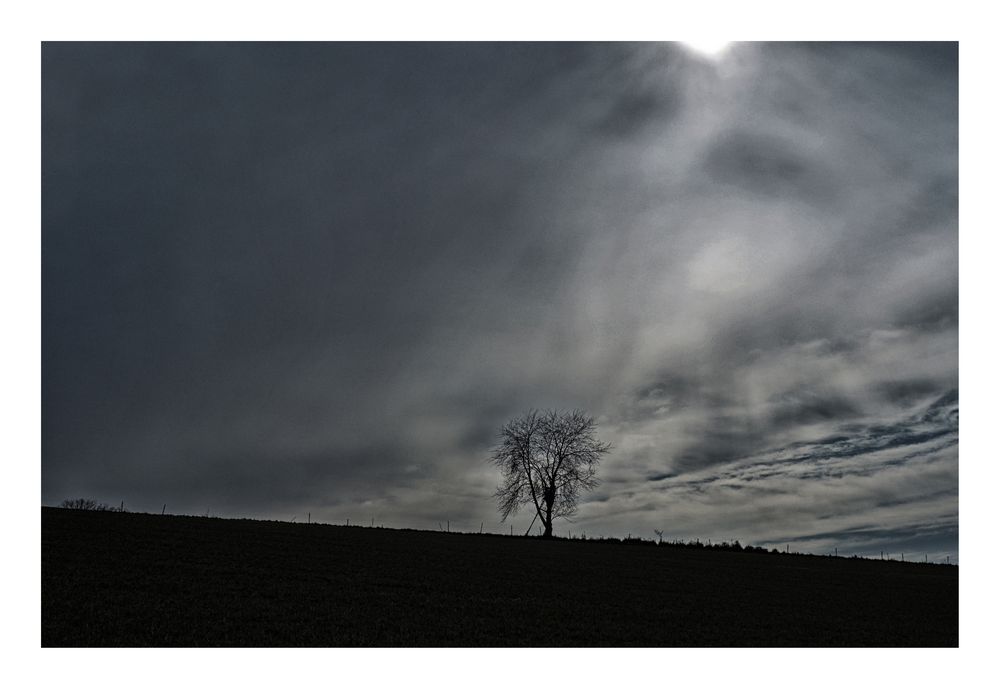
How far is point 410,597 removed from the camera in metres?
24.0

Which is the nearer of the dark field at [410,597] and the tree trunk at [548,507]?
the dark field at [410,597]

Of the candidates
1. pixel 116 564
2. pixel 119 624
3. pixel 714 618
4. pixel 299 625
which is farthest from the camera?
pixel 116 564

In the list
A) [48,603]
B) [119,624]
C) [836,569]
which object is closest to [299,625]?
[119,624]

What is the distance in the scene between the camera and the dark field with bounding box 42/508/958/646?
1828 centimetres

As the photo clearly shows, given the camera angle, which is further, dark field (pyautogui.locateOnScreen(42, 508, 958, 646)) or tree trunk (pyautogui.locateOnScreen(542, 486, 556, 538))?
tree trunk (pyautogui.locateOnScreen(542, 486, 556, 538))

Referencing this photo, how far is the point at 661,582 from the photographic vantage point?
33344mm

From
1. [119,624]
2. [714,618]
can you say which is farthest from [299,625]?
[714,618]

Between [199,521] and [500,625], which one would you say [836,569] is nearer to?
[500,625]

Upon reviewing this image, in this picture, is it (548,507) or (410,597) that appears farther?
(548,507)

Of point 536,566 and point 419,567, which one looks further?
point 536,566

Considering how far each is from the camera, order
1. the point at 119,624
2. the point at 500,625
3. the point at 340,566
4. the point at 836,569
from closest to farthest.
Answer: the point at 119,624, the point at 500,625, the point at 340,566, the point at 836,569

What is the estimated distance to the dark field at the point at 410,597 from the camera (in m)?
18.3

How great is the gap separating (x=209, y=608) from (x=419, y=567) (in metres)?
→ 13.7

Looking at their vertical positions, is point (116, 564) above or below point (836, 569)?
above
